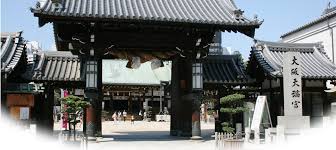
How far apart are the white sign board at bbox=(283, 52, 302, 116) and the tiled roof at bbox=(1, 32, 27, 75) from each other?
1294 centimetres

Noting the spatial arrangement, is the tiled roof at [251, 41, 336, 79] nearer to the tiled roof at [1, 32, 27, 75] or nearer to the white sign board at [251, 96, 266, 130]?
the white sign board at [251, 96, 266, 130]

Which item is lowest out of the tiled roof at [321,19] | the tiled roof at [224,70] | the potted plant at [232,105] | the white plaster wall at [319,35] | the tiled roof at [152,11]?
the potted plant at [232,105]

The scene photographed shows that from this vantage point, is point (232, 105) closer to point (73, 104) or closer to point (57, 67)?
point (73, 104)

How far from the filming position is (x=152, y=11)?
833 inches

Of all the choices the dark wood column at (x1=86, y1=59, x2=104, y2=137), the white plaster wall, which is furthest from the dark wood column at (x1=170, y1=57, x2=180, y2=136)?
the white plaster wall

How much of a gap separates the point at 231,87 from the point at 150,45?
6337mm

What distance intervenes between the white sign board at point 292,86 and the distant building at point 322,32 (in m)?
17.6

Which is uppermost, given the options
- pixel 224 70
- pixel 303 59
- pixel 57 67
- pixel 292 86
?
pixel 303 59

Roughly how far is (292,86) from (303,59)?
8.41 metres

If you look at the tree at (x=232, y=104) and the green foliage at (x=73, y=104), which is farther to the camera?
the tree at (x=232, y=104)

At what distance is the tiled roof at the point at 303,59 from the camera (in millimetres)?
23859

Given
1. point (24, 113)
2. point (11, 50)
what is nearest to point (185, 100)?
point (24, 113)

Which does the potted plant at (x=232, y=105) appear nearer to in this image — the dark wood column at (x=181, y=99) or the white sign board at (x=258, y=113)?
the white sign board at (x=258, y=113)

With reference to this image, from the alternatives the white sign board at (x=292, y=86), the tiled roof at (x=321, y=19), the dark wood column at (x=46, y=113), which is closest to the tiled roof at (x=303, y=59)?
the white sign board at (x=292, y=86)
